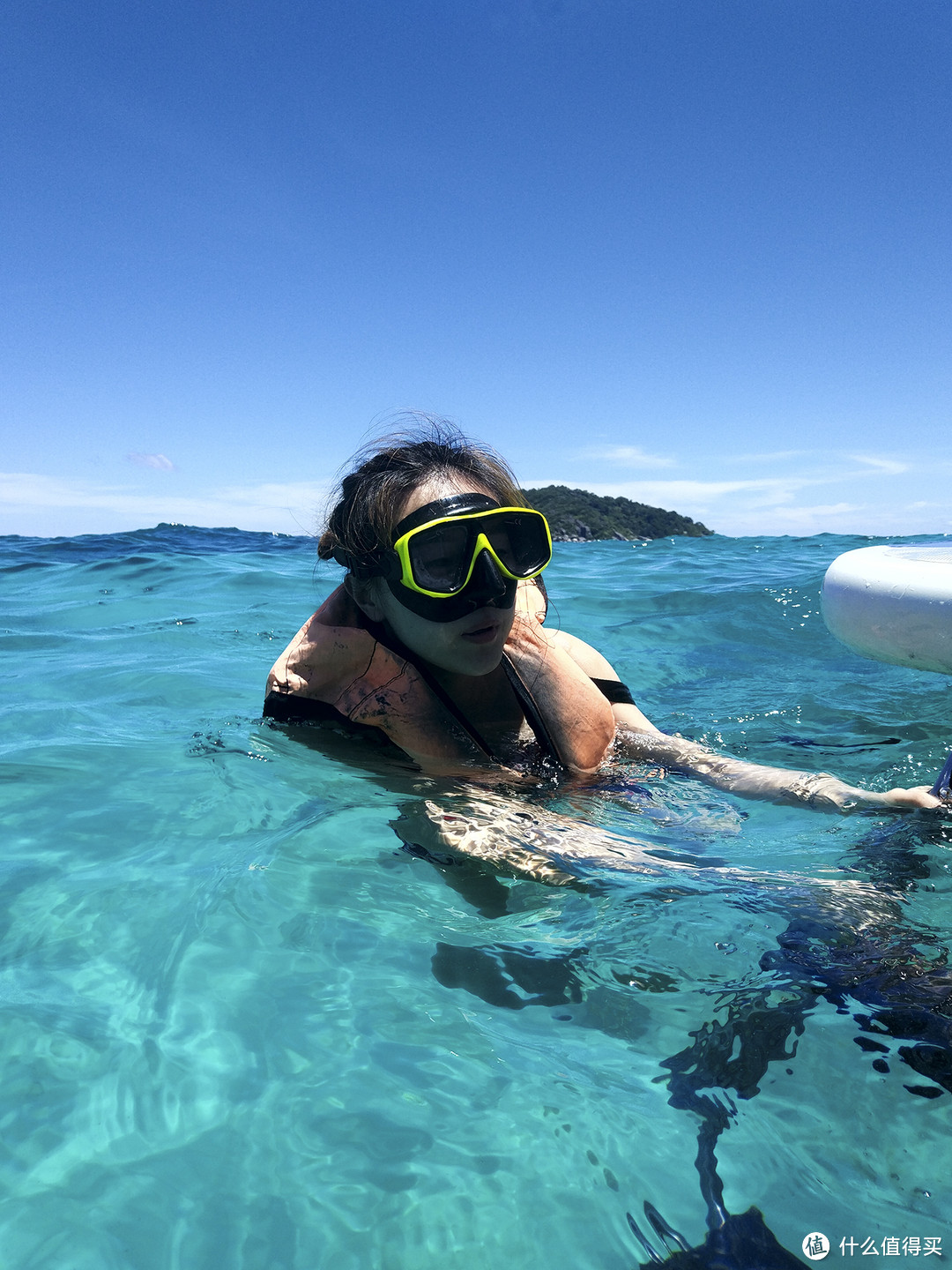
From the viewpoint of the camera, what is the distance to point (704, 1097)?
1.48 meters

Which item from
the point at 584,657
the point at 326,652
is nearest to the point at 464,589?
the point at 326,652

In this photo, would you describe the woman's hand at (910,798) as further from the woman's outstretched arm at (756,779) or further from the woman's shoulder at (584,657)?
the woman's shoulder at (584,657)

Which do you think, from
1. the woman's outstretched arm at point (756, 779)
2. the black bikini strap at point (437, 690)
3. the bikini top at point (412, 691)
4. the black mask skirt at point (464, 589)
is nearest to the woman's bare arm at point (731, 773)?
the woman's outstretched arm at point (756, 779)

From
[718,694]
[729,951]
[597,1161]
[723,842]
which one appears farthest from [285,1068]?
[718,694]

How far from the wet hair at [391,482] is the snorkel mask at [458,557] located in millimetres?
85

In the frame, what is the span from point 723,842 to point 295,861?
123cm

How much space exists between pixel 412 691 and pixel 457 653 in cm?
27

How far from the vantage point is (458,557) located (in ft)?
8.02

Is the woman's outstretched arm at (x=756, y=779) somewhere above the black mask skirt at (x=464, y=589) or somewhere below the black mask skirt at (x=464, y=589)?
below

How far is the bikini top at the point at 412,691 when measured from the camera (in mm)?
2740

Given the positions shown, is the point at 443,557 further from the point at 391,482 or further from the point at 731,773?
the point at 731,773

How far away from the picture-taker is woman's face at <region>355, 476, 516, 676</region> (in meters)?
2.51

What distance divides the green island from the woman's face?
58.9ft

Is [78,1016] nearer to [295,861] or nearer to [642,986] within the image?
[295,861]
